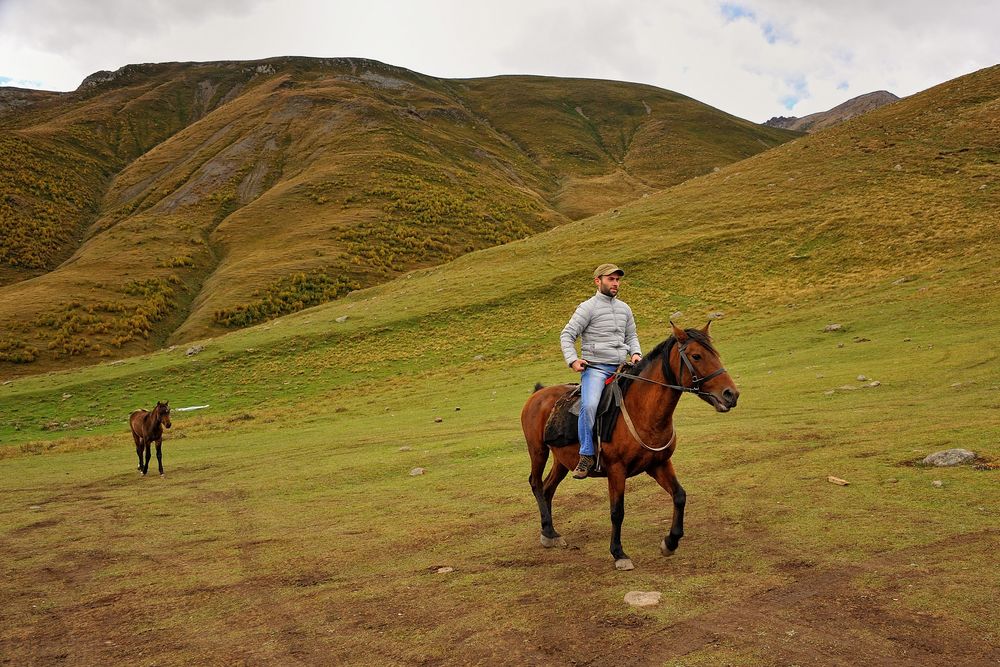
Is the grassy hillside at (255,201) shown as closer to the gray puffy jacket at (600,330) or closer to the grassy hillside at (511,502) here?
the grassy hillside at (511,502)

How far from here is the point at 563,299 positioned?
4988 cm

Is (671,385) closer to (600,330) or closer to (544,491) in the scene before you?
(600,330)

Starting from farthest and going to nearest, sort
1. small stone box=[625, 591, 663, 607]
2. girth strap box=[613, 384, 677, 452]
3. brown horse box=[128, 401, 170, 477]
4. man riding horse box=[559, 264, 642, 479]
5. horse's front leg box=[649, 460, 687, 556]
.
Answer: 1. brown horse box=[128, 401, 170, 477]
2. man riding horse box=[559, 264, 642, 479]
3. girth strap box=[613, 384, 677, 452]
4. horse's front leg box=[649, 460, 687, 556]
5. small stone box=[625, 591, 663, 607]

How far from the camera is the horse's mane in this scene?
8809 millimetres

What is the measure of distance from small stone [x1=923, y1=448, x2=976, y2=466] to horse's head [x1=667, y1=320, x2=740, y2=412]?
5819 mm

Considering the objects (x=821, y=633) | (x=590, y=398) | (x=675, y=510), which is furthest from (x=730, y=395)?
(x=821, y=633)

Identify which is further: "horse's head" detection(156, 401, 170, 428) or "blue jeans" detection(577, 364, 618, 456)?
"horse's head" detection(156, 401, 170, 428)

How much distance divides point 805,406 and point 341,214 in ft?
272

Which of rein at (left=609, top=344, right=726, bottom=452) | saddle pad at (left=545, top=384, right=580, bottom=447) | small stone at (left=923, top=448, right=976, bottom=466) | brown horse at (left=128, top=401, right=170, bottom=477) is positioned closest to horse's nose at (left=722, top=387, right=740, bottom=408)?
rein at (left=609, top=344, right=726, bottom=452)

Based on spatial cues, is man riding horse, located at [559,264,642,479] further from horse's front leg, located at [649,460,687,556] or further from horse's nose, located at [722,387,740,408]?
horse's nose, located at [722,387,740,408]

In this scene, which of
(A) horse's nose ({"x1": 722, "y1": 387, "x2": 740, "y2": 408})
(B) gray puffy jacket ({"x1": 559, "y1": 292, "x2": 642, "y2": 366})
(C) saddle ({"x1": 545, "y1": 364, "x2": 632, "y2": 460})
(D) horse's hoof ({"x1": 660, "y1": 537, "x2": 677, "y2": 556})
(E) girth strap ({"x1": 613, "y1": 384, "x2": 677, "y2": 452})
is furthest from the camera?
(B) gray puffy jacket ({"x1": 559, "y1": 292, "x2": 642, "y2": 366})

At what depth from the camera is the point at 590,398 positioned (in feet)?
31.8

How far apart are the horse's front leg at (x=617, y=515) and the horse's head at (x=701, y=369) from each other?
64.1 inches

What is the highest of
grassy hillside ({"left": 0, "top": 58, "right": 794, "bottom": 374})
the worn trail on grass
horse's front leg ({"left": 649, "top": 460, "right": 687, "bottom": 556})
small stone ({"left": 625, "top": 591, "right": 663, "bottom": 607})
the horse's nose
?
grassy hillside ({"left": 0, "top": 58, "right": 794, "bottom": 374})
